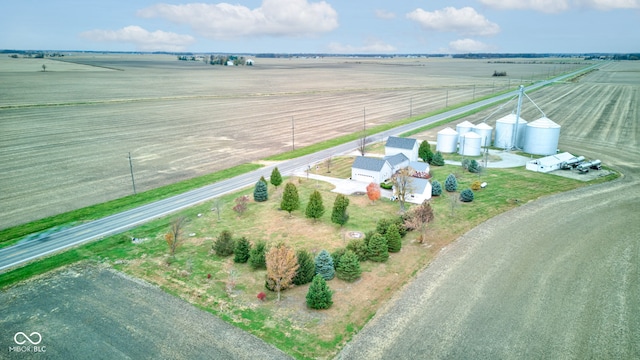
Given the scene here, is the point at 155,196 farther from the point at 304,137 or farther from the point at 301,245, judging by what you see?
the point at 304,137

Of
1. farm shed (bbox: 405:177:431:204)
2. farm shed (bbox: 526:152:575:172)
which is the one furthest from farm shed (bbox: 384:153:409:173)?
farm shed (bbox: 526:152:575:172)

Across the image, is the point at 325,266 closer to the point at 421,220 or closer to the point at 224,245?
the point at 224,245

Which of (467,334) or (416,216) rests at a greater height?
(416,216)

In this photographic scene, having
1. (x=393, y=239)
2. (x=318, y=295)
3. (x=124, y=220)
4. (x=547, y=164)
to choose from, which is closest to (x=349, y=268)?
(x=318, y=295)

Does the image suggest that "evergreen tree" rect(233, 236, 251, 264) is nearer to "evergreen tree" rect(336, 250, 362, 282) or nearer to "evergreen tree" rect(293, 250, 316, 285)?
"evergreen tree" rect(293, 250, 316, 285)

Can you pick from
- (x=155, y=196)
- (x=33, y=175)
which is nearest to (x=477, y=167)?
(x=155, y=196)

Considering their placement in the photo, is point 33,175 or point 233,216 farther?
point 33,175

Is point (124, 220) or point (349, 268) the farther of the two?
point (124, 220)
